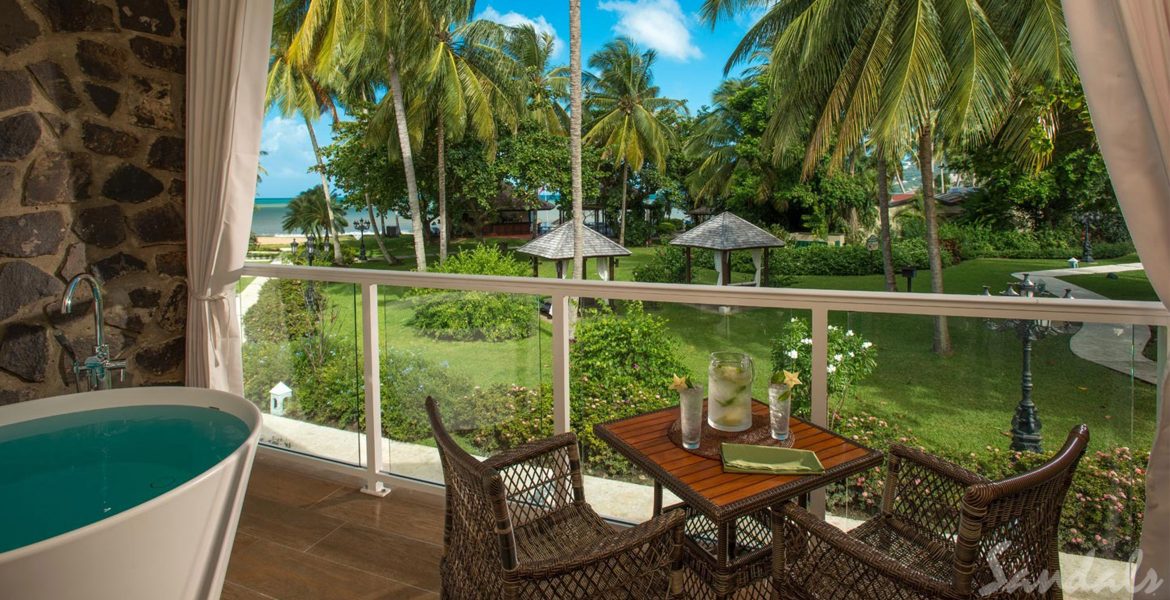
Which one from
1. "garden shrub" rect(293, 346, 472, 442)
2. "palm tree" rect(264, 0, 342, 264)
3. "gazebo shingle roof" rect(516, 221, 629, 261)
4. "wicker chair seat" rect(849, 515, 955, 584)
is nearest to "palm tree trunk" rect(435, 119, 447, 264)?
"palm tree" rect(264, 0, 342, 264)

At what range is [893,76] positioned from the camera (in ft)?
38.4

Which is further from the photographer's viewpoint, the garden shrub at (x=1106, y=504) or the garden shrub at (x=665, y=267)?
the garden shrub at (x=665, y=267)

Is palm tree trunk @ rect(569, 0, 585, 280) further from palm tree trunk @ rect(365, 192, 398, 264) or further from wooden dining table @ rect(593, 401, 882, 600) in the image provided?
wooden dining table @ rect(593, 401, 882, 600)

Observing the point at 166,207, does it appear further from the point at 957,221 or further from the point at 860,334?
the point at 957,221

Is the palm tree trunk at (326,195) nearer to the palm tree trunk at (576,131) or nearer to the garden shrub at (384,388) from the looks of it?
the palm tree trunk at (576,131)

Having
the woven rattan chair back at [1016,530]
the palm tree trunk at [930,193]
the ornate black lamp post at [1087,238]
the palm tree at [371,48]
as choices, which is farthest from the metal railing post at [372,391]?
the ornate black lamp post at [1087,238]

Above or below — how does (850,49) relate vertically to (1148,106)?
above

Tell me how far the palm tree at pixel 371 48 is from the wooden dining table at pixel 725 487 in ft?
46.6

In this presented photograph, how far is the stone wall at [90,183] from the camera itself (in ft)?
7.14

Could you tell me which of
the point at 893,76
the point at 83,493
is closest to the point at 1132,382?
the point at 83,493

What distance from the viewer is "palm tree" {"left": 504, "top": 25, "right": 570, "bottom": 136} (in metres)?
18.4

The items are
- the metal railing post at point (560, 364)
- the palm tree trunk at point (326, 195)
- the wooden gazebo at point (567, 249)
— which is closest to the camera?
the metal railing post at point (560, 364)

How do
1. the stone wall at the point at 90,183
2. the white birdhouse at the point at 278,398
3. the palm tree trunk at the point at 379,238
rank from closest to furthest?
the stone wall at the point at 90,183
the white birdhouse at the point at 278,398
the palm tree trunk at the point at 379,238

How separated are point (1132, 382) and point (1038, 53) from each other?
13403 millimetres
